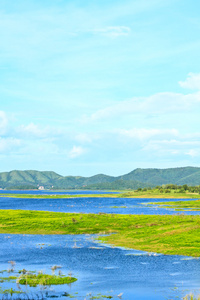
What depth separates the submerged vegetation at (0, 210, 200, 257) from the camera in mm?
66188

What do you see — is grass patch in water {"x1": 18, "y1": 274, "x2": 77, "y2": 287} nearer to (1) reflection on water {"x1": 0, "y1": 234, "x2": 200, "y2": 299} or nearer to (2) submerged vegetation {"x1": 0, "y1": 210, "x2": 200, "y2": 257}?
(1) reflection on water {"x1": 0, "y1": 234, "x2": 200, "y2": 299}

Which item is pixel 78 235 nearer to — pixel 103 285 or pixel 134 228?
pixel 134 228

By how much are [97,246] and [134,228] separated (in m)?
22.9

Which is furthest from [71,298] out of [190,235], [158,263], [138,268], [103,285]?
[190,235]

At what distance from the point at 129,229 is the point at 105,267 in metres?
37.7

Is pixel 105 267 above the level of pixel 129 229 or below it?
below

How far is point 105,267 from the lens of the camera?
2079 inches

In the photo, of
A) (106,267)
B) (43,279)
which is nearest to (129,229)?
(106,267)

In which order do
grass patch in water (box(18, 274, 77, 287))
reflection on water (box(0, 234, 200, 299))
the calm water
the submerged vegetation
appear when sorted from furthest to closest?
1. the submerged vegetation
2. grass patch in water (box(18, 274, 77, 287))
3. reflection on water (box(0, 234, 200, 299))
4. the calm water

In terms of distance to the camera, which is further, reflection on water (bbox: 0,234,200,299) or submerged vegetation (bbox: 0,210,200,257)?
submerged vegetation (bbox: 0,210,200,257)

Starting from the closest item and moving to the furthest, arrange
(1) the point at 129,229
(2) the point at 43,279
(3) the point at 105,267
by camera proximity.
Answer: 1. (2) the point at 43,279
2. (3) the point at 105,267
3. (1) the point at 129,229

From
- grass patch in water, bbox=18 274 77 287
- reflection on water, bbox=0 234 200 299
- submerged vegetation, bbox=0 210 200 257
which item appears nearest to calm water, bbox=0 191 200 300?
reflection on water, bbox=0 234 200 299

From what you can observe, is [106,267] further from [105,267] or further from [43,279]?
[43,279]

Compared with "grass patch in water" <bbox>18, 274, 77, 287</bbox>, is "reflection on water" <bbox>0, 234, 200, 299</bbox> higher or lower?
lower
